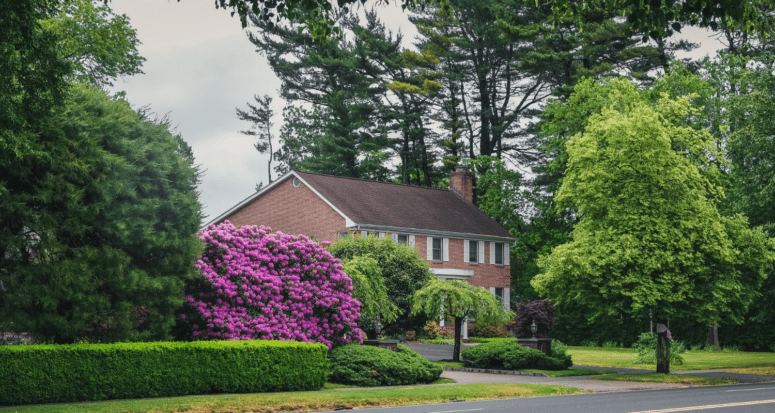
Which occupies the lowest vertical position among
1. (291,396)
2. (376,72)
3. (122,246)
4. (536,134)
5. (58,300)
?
(291,396)

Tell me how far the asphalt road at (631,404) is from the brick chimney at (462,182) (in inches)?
1238

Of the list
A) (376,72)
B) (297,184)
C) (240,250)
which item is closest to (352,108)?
(376,72)

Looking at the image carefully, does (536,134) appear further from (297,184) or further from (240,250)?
(240,250)

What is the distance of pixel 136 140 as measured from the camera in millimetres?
17469

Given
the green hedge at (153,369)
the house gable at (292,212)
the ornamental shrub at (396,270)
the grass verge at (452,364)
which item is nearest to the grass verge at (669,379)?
the grass verge at (452,364)

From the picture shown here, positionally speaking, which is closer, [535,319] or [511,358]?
[511,358]

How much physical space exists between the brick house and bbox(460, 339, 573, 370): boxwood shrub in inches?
507

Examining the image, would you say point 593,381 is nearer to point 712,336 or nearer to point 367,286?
point 367,286

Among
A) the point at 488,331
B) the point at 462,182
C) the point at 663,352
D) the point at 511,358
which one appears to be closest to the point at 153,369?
the point at 511,358

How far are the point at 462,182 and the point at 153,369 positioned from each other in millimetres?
36290

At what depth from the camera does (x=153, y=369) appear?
54.6 feet

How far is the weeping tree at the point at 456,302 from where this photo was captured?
2711 cm

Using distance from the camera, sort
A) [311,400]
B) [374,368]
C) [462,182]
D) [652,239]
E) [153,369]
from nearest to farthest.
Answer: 1. [311,400]
2. [153,369]
3. [374,368]
4. [652,239]
5. [462,182]

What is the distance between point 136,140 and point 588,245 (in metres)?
14.9
